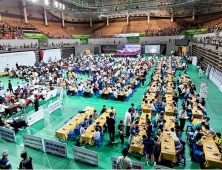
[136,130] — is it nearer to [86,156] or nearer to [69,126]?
[86,156]

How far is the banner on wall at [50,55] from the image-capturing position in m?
30.1

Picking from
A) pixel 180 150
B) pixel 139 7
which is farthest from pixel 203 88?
pixel 139 7

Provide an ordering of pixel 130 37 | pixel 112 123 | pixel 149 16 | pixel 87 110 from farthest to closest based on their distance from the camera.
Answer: pixel 149 16, pixel 130 37, pixel 87 110, pixel 112 123

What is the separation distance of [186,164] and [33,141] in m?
6.67

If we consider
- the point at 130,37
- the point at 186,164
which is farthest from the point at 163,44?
the point at 186,164

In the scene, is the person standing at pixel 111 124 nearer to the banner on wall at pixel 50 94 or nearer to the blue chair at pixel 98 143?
the blue chair at pixel 98 143

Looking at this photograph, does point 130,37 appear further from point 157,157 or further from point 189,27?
point 157,157

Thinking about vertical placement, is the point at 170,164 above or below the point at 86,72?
below

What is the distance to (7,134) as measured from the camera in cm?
834

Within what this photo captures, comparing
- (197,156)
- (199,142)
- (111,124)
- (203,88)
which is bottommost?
(197,156)

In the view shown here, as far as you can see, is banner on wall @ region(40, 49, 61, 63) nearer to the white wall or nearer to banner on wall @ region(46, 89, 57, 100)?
the white wall

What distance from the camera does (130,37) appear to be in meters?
41.4

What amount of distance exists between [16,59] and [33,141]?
2184 centimetres

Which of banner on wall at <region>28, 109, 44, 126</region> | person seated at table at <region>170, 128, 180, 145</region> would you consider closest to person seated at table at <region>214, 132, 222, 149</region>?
person seated at table at <region>170, 128, 180, 145</region>
